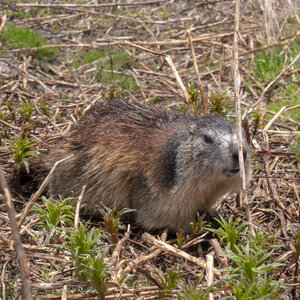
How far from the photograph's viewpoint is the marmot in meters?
5.21

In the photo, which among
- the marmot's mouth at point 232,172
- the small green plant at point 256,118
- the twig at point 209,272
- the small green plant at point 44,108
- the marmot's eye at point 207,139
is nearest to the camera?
the twig at point 209,272

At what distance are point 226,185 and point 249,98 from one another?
152 inches

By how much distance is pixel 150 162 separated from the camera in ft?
18.3

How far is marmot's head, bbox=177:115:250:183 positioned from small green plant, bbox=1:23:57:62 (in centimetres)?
505

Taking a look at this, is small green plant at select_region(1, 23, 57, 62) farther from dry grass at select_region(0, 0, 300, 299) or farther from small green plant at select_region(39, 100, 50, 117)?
small green plant at select_region(39, 100, 50, 117)

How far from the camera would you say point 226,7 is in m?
11.5

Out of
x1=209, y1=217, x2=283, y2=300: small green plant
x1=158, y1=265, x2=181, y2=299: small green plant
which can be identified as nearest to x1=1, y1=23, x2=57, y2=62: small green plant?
x1=209, y1=217, x2=283, y2=300: small green plant

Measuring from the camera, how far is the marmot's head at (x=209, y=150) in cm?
498

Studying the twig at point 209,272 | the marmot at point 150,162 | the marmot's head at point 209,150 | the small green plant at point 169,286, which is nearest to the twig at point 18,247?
the small green plant at point 169,286

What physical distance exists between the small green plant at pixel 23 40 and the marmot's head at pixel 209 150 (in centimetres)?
505

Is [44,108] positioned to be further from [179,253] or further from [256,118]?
[179,253]

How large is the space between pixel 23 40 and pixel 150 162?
210 inches

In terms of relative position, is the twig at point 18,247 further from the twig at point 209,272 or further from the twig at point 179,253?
the twig at point 179,253

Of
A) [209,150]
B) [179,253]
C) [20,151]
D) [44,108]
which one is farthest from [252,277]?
[44,108]
